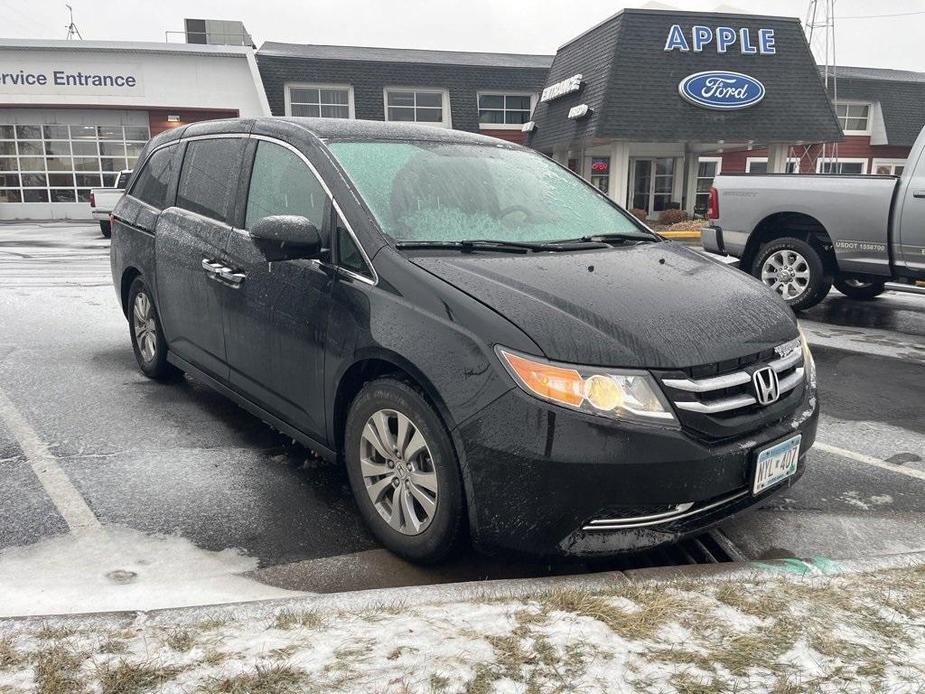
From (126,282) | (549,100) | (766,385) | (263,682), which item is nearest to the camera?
(263,682)

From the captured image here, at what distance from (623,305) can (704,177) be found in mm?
26967

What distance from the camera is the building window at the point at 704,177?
1072 inches

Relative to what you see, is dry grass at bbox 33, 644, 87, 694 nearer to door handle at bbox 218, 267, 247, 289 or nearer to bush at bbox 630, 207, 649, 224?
door handle at bbox 218, 267, 247, 289

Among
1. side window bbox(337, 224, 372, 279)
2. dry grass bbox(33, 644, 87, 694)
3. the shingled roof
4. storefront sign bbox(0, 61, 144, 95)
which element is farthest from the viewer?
storefront sign bbox(0, 61, 144, 95)

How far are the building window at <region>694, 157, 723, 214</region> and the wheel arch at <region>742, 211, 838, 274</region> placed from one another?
1948cm

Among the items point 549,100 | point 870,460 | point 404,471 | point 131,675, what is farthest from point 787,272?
point 549,100

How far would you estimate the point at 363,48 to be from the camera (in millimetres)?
31469

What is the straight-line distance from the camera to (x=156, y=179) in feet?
16.8

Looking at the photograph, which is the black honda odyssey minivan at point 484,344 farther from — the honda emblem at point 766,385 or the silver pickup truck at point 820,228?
the silver pickup truck at point 820,228

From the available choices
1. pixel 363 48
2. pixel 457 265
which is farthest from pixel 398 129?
pixel 363 48

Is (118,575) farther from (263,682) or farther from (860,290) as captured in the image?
(860,290)

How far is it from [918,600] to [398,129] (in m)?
3.10

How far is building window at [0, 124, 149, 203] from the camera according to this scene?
1048 inches

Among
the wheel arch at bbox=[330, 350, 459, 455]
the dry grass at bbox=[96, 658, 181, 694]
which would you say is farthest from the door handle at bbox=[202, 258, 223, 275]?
the dry grass at bbox=[96, 658, 181, 694]
